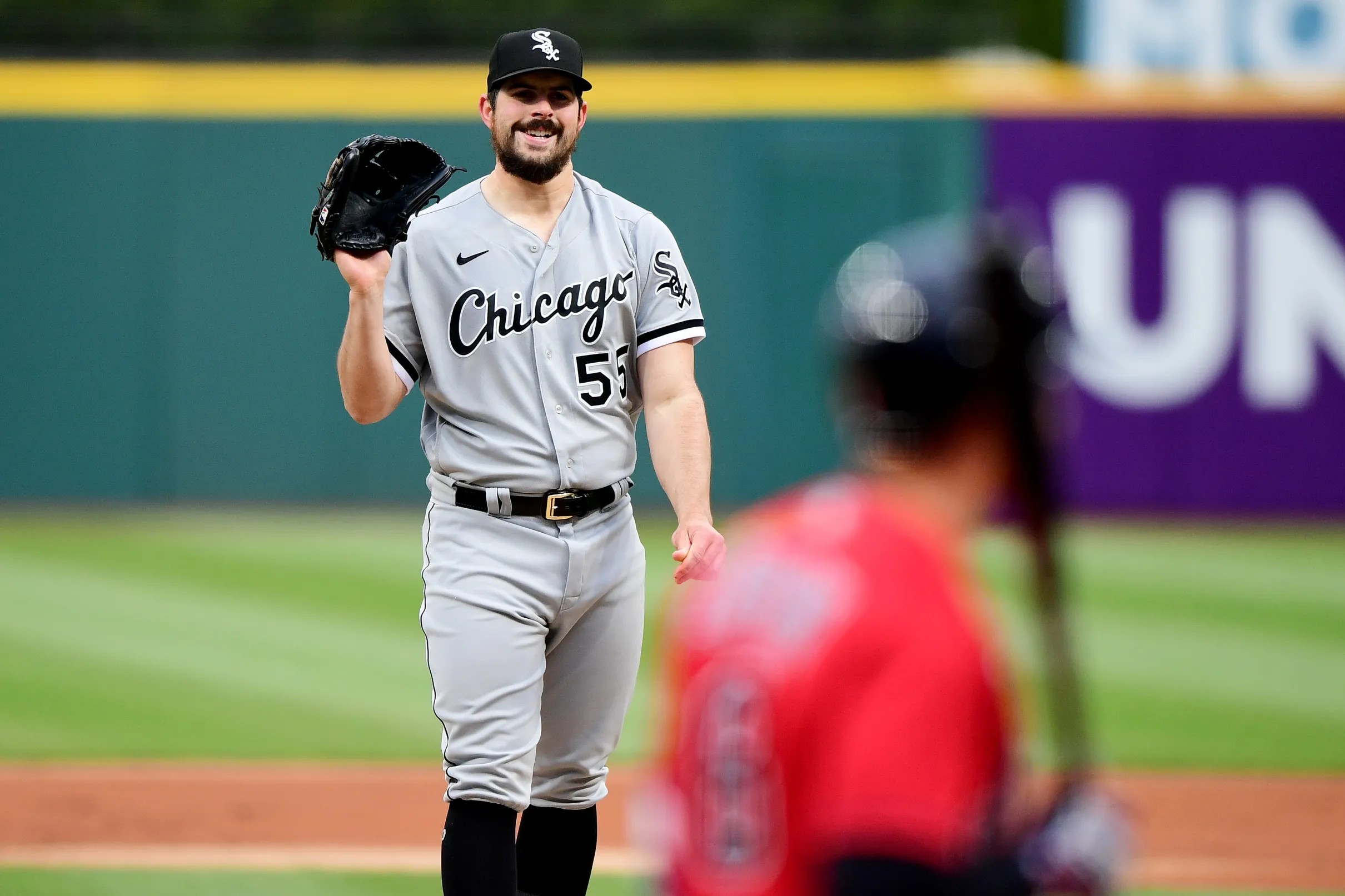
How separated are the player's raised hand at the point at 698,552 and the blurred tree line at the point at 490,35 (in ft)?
32.6

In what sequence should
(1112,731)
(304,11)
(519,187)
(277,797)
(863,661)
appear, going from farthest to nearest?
1. (304,11)
2. (1112,731)
3. (277,797)
4. (519,187)
5. (863,661)

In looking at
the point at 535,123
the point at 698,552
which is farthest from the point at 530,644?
the point at 535,123

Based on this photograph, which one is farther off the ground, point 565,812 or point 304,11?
point 304,11

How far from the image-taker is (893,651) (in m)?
1.40

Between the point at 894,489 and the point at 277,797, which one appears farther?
the point at 277,797

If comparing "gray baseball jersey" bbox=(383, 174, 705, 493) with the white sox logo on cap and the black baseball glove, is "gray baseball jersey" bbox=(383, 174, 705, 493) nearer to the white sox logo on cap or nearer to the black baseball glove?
the black baseball glove

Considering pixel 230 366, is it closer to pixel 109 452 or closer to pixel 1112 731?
pixel 109 452

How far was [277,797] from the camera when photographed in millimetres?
5766

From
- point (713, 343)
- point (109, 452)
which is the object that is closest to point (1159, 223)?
point (713, 343)

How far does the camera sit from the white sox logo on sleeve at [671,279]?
3625 millimetres

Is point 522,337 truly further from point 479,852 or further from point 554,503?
point 479,852

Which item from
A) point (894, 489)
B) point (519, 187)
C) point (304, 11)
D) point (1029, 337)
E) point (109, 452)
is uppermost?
point (304, 11)

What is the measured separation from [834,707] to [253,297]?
1103 centimetres

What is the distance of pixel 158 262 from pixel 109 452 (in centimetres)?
135
